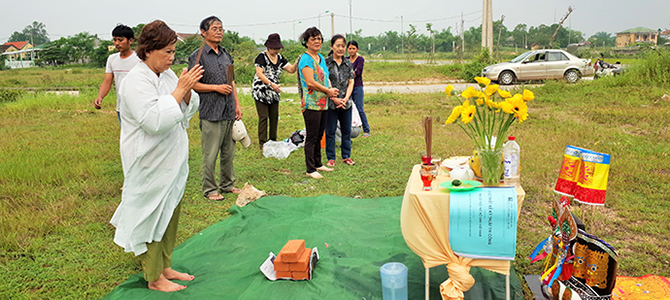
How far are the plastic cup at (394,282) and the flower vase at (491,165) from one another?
70 centimetres

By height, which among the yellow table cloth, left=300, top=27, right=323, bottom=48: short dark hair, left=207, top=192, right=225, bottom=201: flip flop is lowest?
left=207, top=192, right=225, bottom=201: flip flop

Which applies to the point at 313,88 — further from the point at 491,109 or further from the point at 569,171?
the point at 569,171

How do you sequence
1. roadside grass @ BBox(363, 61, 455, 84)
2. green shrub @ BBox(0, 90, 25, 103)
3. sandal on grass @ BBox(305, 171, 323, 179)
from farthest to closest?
roadside grass @ BBox(363, 61, 455, 84), green shrub @ BBox(0, 90, 25, 103), sandal on grass @ BBox(305, 171, 323, 179)

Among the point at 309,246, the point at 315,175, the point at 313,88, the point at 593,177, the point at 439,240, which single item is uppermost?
the point at 313,88

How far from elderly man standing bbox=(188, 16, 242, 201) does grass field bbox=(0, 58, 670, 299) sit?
489mm

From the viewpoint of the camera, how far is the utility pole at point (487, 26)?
Result: 61.0ft

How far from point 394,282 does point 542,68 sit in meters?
14.6

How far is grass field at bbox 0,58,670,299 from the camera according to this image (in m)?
3.32

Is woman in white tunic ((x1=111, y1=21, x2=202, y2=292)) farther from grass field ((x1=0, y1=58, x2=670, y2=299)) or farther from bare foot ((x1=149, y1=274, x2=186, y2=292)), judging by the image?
grass field ((x1=0, y1=58, x2=670, y2=299))

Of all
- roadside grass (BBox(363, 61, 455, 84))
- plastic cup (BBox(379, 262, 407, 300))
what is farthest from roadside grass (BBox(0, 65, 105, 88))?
plastic cup (BBox(379, 262, 407, 300))

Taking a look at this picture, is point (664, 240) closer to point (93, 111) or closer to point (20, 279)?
point (20, 279)

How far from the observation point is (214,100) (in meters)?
4.53

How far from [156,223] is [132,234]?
14 cm

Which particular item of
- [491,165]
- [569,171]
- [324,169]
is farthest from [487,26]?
[491,165]
